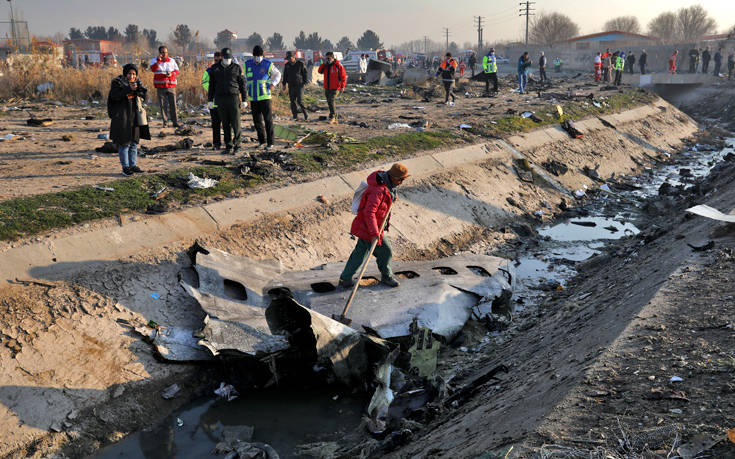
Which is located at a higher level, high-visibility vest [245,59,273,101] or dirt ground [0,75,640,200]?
high-visibility vest [245,59,273,101]

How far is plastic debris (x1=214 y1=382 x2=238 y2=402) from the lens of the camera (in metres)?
5.87

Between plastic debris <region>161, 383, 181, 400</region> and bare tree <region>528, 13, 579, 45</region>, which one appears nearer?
plastic debris <region>161, 383, 181, 400</region>

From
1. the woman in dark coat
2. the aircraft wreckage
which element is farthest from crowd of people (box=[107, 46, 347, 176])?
the aircraft wreckage

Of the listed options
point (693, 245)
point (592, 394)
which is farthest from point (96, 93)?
point (592, 394)

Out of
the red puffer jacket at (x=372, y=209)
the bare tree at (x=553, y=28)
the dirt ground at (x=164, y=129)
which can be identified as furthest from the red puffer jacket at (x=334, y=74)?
the bare tree at (x=553, y=28)

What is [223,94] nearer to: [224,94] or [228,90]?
[224,94]

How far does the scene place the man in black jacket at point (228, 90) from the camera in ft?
33.1

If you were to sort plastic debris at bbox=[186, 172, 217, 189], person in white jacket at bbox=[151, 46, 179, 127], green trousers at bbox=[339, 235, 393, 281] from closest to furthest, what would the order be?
1. green trousers at bbox=[339, 235, 393, 281]
2. plastic debris at bbox=[186, 172, 217, 189]
3. person in white jacket at bbox=[151, 46, 179, 127]

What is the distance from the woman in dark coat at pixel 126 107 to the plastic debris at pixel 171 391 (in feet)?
14.4

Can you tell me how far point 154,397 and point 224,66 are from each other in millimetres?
6302

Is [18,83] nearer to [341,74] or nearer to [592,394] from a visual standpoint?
[341,74]

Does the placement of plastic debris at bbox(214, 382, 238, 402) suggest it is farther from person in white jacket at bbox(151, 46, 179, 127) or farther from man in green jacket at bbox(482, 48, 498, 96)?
man in green jacket at bbox(482, 48, 498, 96)

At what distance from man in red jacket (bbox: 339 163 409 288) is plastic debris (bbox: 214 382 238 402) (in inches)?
65.9

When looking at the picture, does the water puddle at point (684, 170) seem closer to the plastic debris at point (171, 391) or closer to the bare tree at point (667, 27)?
the plastic debris at point (171, 391)
